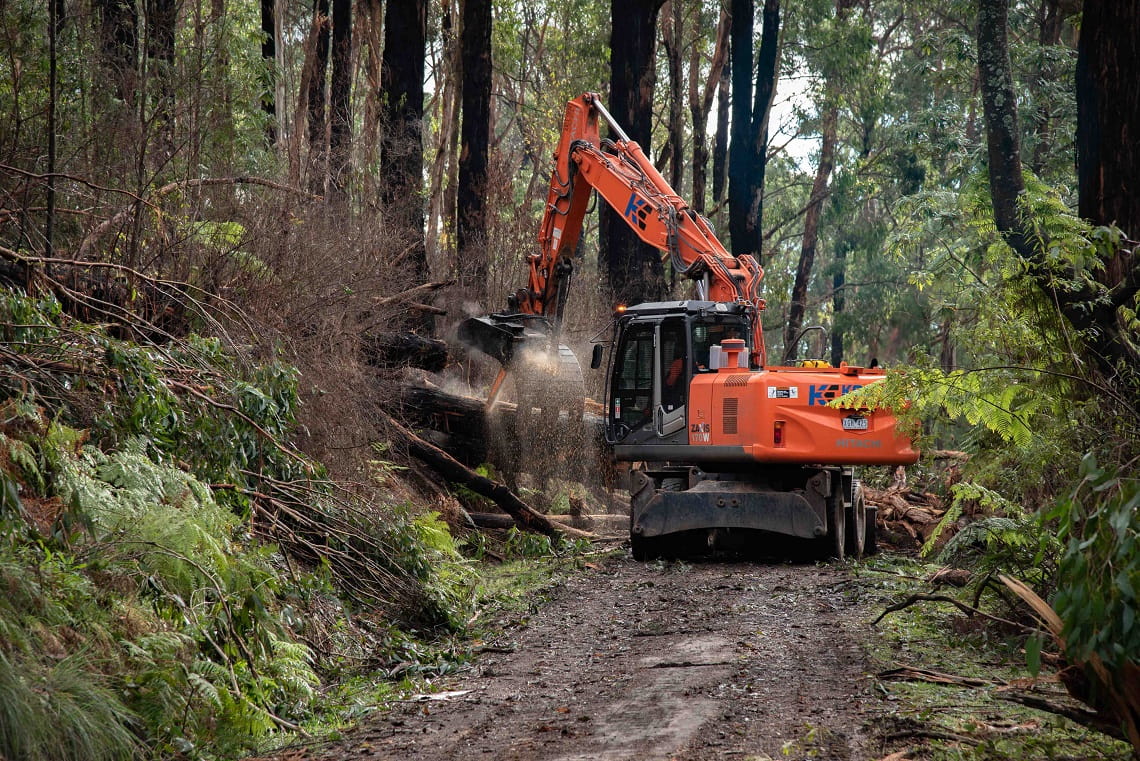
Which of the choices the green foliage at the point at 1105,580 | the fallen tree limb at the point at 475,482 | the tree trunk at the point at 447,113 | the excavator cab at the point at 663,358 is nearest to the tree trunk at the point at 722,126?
the tree trunk at the point at 447,113

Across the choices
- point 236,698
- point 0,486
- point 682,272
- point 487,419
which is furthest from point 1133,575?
point 487,419

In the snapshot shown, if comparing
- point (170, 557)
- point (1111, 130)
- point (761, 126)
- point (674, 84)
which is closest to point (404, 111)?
point (761, 126)

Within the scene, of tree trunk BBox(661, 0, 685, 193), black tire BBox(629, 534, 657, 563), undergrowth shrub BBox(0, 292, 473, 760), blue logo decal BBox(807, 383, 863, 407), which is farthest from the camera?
tree trunk BBox(661, 0, 685, 193)

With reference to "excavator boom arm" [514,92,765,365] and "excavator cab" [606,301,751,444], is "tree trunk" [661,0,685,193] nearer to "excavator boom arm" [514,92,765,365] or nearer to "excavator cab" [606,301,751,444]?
"excavator boom arm" [514,92,765,365]

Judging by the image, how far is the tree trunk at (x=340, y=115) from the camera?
18141mm

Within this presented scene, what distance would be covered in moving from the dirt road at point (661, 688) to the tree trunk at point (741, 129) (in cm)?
1735

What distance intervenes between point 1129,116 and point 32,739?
313 inches

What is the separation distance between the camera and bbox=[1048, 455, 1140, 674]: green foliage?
473 cm

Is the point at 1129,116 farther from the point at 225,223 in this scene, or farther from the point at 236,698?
the point at 225,223

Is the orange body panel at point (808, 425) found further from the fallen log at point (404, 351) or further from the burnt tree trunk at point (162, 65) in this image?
the burnt tree trunk at point (162, 65)

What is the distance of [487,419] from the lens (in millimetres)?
17016

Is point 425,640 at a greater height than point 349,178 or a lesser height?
lesser

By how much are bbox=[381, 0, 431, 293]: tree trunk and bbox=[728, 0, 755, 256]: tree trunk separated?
8521 mm

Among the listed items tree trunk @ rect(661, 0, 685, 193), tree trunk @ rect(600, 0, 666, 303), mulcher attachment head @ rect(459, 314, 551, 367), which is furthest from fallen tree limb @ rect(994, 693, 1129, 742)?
tree trunk @ rect(661, 0, 685, 193)
